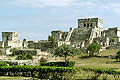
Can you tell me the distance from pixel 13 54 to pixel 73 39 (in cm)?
1794

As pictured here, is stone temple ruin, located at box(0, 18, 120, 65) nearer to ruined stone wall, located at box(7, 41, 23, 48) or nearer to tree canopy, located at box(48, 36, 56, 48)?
ruined stone wall, located at box(7, 41, 23, 48)

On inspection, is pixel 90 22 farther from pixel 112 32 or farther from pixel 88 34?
pixel 88 34

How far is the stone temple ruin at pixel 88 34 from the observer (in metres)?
58.1

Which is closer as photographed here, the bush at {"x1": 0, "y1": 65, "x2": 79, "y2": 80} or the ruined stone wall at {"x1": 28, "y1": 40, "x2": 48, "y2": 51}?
the bush at {"x1": 0, "y1": 65, "x2": 79, "y2": 80}

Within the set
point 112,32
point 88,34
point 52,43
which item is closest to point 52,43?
point 52,43

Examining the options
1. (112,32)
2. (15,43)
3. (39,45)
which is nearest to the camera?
(39,45)

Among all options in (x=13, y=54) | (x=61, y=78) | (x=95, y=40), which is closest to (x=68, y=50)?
(x=61, y=78)

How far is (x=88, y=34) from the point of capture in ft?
205

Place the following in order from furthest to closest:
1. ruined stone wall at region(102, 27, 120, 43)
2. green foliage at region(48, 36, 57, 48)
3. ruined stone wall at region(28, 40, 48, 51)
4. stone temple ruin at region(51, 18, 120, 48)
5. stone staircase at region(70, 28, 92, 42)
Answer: ruined stone wall at region(102, 27, 120, 43) → stone staircase at region(70, 28, 92, 42) → stone temple ruin at region(51, 18, 120, 48) → ruined stone wall at region(28, 40, 48, 51) → green foliage at region(48, 36, 57, 48)

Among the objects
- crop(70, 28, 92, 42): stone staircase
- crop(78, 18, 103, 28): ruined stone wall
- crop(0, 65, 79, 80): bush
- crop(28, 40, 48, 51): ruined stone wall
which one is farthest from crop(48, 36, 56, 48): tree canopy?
crop(0, 65, 79, 80): bush

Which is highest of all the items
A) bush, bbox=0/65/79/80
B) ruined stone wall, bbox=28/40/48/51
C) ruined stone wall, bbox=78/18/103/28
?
ruined stone wall, bbox=78/18/103/28

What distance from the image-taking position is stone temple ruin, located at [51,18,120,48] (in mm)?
58094

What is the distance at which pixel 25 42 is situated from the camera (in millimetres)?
66812

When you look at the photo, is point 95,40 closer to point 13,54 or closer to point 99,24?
point 99,24
